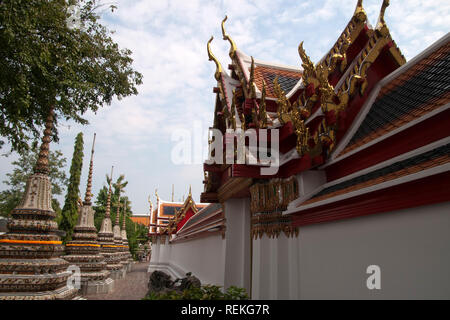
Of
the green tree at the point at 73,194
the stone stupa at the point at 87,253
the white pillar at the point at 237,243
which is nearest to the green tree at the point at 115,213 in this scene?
the green tree at the point at 73,194

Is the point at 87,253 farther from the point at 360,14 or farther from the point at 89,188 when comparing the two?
the point at 360,14

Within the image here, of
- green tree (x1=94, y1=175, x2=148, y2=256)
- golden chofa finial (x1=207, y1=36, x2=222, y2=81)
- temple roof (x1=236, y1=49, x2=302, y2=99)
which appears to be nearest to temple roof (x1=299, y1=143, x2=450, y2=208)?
temple roof (x1=236, y1=49, x2=302, y2=99)

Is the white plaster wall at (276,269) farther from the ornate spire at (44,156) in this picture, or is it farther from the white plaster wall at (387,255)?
the ornate spire at (44,156)

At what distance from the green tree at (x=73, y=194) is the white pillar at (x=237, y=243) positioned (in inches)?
674

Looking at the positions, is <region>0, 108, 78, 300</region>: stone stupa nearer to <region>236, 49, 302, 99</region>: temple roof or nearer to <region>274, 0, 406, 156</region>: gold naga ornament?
<region>236, 49, 302, 99</region>: temple roof

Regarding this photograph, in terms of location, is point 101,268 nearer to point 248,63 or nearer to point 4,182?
point 248,63

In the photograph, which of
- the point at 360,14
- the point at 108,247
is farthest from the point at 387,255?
the point at 108,247

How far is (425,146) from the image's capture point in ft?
8.93

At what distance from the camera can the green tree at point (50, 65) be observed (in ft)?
21.9

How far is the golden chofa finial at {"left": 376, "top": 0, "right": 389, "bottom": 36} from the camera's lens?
3666 mm

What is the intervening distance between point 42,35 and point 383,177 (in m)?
8.59

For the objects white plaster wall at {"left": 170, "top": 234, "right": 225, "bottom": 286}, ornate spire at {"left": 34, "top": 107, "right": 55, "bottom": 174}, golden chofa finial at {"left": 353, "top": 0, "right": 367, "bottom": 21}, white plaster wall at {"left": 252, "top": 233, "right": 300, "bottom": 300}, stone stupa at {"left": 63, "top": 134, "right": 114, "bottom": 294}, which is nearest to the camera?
golden chofa finial at {"left": 353, "top": 0, "right": 367, "bottom": 21}

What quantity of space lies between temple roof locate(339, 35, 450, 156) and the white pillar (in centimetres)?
368
